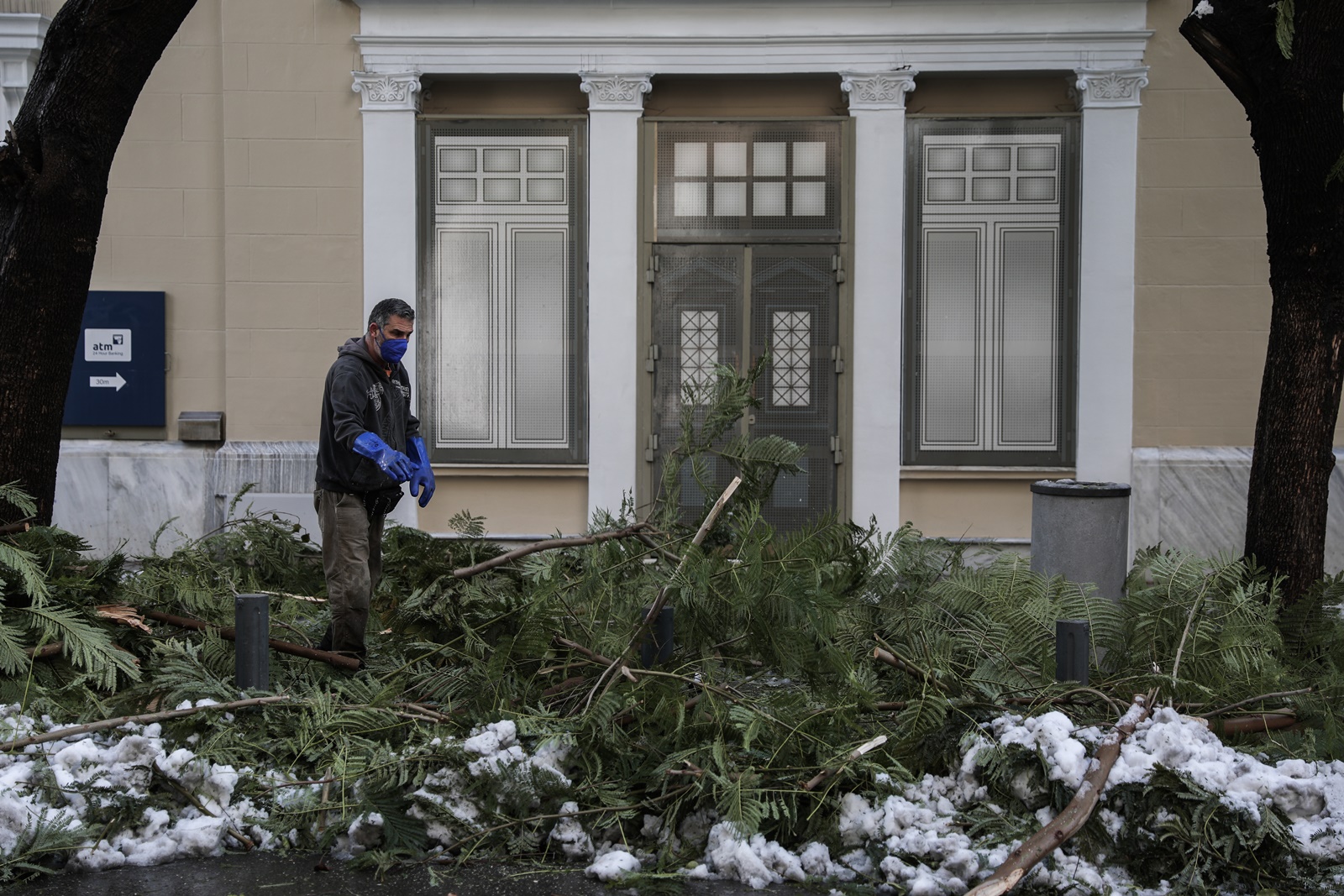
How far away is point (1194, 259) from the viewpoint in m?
9.90

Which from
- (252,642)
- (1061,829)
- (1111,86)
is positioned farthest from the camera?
(1111,86)

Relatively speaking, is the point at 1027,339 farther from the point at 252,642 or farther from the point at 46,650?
the point at 46,650

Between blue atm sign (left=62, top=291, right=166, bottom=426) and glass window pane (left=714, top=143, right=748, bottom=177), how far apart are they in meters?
4.60

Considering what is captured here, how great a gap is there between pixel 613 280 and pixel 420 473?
4.59 m

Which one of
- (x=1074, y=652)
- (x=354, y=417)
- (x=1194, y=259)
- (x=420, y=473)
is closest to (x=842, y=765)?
(x=1074, y=652)

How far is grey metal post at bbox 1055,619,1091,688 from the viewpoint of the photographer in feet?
15.0

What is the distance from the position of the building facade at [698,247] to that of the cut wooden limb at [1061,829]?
613 centimetres

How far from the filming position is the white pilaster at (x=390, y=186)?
9992mm

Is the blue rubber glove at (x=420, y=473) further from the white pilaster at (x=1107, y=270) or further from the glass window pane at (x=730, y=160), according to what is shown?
the white pilaster at (x=1107, y=270)

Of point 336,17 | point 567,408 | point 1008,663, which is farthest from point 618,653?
point 336,17

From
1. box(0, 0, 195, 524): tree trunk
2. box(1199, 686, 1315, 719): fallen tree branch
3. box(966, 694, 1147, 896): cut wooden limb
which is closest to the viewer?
box(966, 694, 1147, 896): cut wooden limb

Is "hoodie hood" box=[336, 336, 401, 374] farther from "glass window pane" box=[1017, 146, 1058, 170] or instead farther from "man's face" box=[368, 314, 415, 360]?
"glass window pane" box=[1017, 146, 1058, 170]

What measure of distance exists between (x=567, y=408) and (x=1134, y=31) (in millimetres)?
5287

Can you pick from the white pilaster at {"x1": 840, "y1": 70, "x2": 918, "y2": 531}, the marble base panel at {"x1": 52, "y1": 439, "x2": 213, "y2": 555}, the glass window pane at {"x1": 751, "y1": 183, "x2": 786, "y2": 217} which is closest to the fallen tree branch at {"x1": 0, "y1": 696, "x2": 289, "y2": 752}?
the marble base panel at {"x1": 52, "y1": 439, "x2": 213, "y2": 555}
